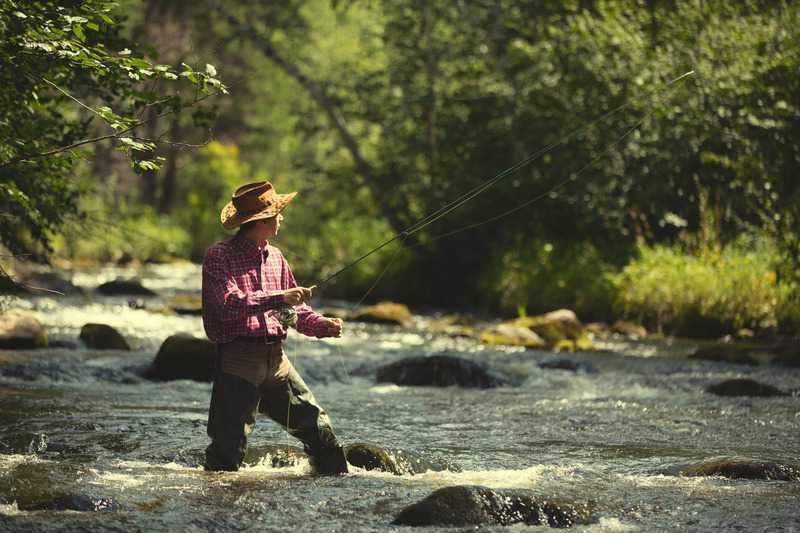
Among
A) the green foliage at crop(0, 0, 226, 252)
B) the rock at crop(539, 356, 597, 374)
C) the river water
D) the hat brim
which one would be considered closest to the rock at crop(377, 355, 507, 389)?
the river water

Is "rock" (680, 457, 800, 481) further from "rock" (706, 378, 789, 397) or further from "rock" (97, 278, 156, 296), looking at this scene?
"rock" (97, 278, 156, 296)

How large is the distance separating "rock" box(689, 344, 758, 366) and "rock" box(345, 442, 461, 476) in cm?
688

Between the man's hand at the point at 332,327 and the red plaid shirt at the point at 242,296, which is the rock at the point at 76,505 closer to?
the red plaid shirt at the point at 242,296

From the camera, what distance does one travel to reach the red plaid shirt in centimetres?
640

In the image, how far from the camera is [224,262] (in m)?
6.52

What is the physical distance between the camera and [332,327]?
260 inches

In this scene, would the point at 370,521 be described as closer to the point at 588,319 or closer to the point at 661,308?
the point at 661,308

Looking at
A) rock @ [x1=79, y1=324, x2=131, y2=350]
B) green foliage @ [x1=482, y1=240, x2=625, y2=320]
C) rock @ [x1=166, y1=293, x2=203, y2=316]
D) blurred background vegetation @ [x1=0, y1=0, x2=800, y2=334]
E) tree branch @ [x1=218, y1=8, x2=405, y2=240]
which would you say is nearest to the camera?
rock @ [x1=79, y1=324, x2=131, y2=350]

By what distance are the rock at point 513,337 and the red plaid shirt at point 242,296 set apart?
8.87 meters

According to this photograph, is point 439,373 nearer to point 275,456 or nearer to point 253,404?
point 275,456

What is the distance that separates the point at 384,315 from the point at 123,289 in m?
5.62

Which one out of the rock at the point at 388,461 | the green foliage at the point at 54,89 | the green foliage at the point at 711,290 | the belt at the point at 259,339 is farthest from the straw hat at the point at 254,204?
the green foliage at the point at 711,290

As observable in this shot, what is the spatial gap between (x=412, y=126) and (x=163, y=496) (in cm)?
1677

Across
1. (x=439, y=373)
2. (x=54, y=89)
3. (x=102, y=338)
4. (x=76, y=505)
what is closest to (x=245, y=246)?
A: (x=76, y=505)
